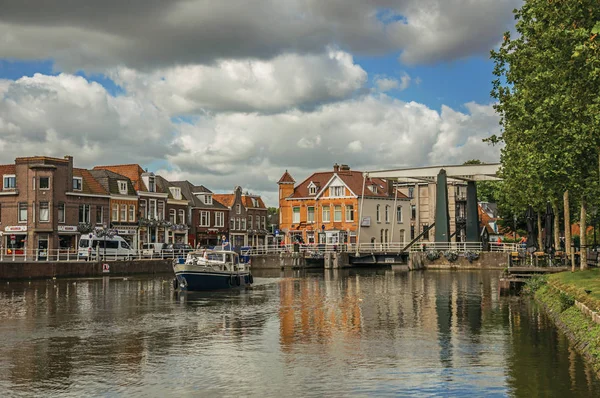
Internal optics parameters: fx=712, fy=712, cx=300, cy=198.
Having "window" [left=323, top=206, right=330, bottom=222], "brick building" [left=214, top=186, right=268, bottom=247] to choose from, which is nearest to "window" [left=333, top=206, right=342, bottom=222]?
"window" [left=323, top=206, right=330, bottom=222]

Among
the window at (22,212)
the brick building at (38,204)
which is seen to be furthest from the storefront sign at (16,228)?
the window at (22,212)

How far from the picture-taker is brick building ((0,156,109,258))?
238ft

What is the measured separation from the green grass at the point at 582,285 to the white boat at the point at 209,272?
21.4 metres

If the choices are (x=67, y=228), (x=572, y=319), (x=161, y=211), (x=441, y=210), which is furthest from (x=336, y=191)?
(x=572, y=319)

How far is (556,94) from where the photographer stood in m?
29.7

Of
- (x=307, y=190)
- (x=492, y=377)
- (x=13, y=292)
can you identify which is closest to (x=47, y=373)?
(x=492, y=377)

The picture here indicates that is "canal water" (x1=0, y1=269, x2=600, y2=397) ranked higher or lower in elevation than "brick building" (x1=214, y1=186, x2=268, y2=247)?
lower

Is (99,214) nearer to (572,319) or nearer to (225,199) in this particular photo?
(225,199)

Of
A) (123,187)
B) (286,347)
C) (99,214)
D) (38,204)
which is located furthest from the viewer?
(123,187)

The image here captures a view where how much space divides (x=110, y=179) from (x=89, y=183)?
3279 mm

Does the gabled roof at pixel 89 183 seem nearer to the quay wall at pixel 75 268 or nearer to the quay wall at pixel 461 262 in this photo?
the quay wall at pixel 75 268

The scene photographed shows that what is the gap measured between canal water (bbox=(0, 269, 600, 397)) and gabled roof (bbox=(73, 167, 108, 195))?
118ft

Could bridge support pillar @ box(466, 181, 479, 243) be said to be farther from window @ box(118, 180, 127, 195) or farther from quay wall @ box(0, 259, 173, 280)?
window @ box(118, 180, 127, 195)

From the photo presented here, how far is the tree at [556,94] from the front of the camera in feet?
86.8
